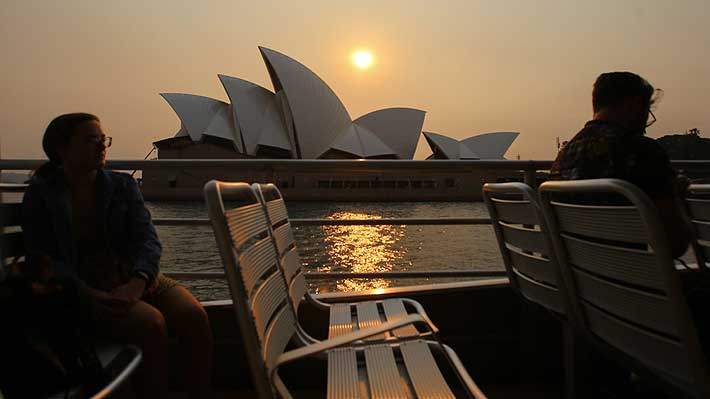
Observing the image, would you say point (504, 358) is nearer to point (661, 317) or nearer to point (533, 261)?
point (533, 261)

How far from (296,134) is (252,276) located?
28870 mm

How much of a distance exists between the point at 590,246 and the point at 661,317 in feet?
0.57

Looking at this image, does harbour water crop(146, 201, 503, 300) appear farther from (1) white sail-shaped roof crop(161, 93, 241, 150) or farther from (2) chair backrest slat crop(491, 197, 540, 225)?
(2) chair backrest slat crop(491, 197, 540, 225)

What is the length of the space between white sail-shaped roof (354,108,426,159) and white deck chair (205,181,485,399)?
32.7 meters

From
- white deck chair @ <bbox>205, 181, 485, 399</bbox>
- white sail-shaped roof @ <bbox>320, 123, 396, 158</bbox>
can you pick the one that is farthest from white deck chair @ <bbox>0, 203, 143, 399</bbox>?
white sail-shaped roof @ <bbox>320, 123, 396, 158</bbox>

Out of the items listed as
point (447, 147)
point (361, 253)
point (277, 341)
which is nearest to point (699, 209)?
point (277, 341)

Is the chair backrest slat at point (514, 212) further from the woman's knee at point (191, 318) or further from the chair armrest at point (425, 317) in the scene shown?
the woman's knee at point (191, 318)

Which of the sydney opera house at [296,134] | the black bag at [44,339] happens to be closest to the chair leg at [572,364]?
the black bag at [44,339]

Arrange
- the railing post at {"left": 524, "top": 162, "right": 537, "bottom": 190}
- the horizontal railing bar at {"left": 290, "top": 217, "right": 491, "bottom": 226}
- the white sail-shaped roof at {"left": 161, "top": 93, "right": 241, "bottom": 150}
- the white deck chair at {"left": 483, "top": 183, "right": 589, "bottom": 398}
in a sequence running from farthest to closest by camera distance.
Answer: the white sail-shaped roof at {"left": 161, "top": 93, "right": 241, "bottom": 150} → the railing post at {"left": 524, "top": 162, "right": 537, "bottom": 190} → the horizontal railing bar at {"left": 290, "top": 217, "right": 491, "bottom": 226} → the white deck chair at {"left": 483, "top": 183, "right": 589, "bottom": 398}

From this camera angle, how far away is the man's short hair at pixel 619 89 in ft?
5.11

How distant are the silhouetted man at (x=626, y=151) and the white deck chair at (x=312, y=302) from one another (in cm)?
56

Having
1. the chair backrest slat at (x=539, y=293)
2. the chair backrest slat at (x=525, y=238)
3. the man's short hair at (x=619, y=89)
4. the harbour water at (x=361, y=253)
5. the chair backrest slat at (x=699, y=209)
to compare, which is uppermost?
the man's short hair at (x=619, y=89)

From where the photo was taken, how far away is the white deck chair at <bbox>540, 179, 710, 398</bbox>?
Answer: 0.81 m

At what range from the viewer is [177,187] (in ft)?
127
